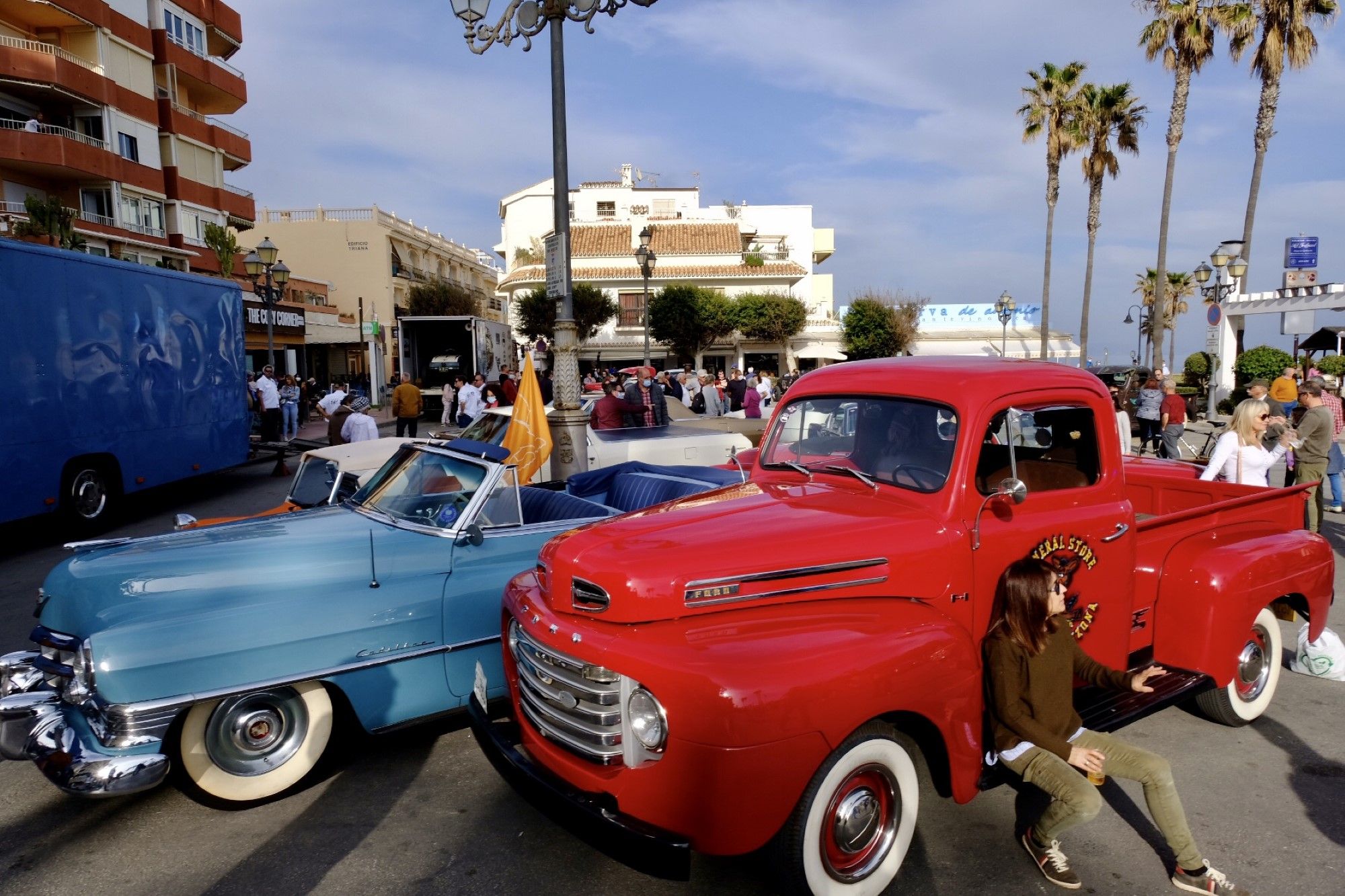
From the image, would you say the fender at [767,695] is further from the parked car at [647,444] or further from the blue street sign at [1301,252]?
the blue street sign at [1301,252]

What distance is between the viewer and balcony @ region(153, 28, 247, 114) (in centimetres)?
3158

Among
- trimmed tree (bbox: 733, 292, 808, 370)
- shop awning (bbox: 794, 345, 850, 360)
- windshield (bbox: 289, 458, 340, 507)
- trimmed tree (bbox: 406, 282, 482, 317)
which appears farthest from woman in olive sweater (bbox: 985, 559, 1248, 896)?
shop awning (bbox: 794, 345, 850, 360)

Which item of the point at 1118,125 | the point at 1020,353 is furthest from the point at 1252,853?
the point at 1020,353

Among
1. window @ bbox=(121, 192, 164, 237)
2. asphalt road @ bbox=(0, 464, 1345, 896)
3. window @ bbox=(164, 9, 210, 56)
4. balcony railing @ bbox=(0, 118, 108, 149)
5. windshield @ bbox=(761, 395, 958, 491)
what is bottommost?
asphalt road @ bbox=(0, 464, 1345, 896)

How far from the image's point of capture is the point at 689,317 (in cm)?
4669

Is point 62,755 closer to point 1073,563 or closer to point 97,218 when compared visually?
point 1073,563

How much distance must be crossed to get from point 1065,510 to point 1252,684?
1918 millimetres

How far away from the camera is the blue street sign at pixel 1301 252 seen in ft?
107

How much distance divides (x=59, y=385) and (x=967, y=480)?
32.3ft

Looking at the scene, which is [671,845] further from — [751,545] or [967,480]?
[967,480]

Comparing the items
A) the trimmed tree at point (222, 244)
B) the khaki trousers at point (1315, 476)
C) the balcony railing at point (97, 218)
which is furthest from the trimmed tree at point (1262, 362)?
the balcony railing at point (97, 218)

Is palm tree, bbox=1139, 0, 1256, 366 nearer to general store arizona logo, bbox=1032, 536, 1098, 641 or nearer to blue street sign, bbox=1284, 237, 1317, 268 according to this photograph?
blue street sign, bbox=1284, 237, 1317, 268

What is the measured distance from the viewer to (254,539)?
4523mm

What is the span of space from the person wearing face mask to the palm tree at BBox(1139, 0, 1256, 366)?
17005 mm
